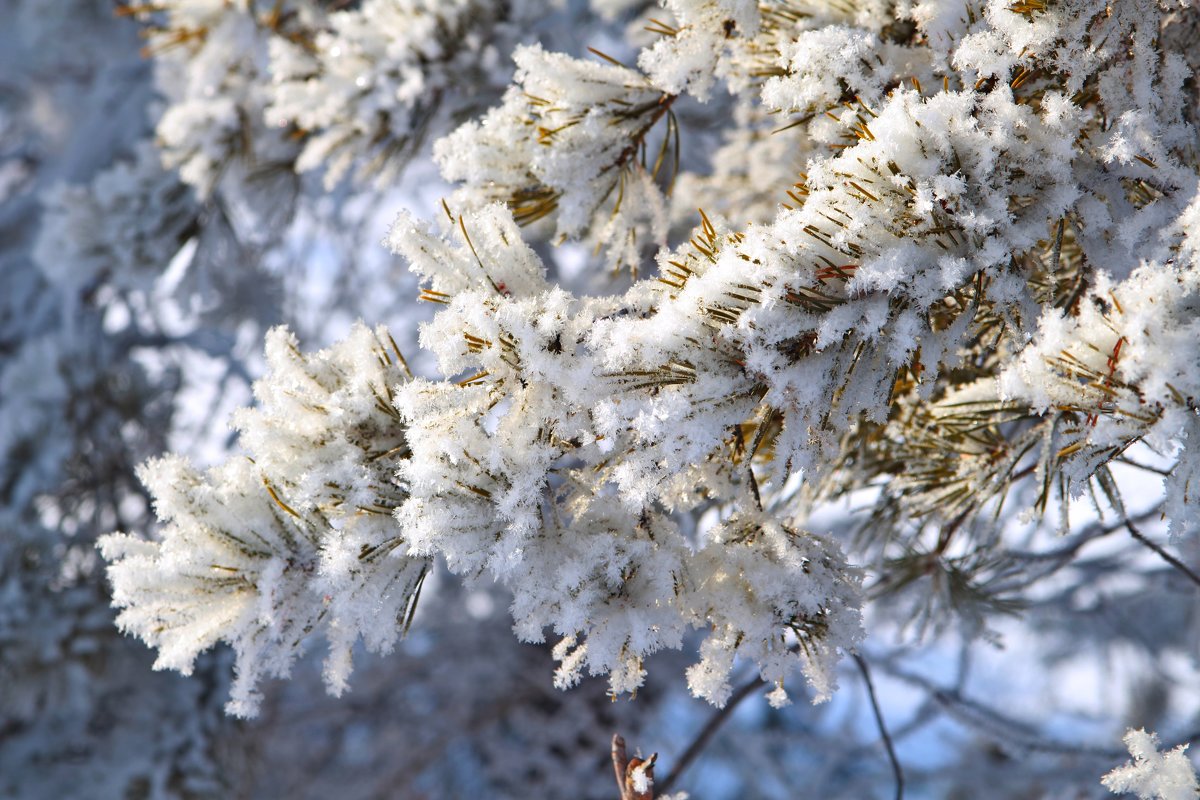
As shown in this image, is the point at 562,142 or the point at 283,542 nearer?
the point at 283,542

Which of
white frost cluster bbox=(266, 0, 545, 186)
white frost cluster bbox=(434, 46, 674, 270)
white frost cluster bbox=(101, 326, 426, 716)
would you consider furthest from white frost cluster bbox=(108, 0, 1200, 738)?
white frost cluster bbox=(266, 0, 545, 186)

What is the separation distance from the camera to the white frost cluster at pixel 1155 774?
76 cm

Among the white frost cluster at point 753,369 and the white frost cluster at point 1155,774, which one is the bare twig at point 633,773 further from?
the white frost cluster at point 1155,774

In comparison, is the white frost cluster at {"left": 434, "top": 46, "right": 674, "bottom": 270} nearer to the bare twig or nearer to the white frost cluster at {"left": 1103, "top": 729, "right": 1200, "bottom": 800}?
the bare twig

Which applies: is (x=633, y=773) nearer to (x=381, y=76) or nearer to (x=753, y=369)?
(x=753, y=369)

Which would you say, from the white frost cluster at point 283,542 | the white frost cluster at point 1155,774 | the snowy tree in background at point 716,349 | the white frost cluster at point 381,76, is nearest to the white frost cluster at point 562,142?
the snowy tree in background at point 716,349

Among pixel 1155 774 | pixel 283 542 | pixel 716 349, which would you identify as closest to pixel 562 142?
pixel 716 349

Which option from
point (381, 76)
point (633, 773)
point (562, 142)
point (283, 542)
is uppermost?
point (562, 142)

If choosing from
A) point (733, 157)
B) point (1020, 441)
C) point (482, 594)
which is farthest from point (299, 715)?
point (1020, 441)

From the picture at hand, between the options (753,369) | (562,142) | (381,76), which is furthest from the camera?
(381,76)

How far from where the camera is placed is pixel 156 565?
86 cm

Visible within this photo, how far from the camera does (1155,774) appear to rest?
2.52ft

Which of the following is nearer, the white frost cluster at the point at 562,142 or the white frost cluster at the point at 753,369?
the white frost cluster at the point at 753,369

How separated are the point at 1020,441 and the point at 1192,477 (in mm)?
336
